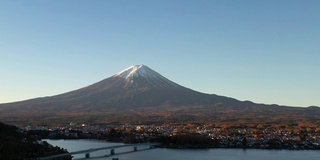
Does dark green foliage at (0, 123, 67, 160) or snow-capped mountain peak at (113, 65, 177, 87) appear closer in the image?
dark green foliage at (0, 123, 67, 160)

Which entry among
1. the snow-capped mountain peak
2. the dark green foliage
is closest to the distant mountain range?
the snow-capped mountain peak

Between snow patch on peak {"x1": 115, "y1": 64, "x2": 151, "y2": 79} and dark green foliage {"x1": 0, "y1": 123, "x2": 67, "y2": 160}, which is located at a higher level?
snow patch on peak {"x1": 115, "y1": 64, "x2": 151, "y2": 79}

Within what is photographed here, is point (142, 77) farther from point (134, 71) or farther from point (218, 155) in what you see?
point (218, 155)

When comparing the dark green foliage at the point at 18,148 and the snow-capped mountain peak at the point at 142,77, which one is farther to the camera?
the snow-capped mountain peak at the point at 142,77

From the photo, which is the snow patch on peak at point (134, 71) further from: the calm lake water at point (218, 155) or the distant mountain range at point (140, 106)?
the calm lake water at point (218, 155)

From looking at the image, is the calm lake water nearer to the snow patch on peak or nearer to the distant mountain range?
the distant mountain range

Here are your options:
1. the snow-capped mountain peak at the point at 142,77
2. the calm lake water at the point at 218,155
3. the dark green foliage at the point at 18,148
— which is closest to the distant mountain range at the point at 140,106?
the snow-capped mountain peak at the point at 142,77

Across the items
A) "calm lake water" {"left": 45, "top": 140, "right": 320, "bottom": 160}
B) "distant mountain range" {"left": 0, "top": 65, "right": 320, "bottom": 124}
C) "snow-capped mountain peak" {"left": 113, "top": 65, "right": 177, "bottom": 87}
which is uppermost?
"snow-capped mountain peak" {"left": 113, "top": 65, "right": 177, "bottom": 87}

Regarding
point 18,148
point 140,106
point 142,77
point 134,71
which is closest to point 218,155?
point 18,148

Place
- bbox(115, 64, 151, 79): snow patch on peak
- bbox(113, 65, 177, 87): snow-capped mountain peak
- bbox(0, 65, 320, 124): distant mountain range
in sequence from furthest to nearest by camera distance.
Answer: bbox(115, 64, 151, 79): snow patch on peak
bbox(113, 65, 177, 87): snow-capped mountain peak
bbox(0, 65, 320, 124): distant mountain range

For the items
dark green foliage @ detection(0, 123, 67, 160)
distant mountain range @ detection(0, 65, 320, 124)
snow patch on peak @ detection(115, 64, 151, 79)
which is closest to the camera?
dark green foliage @ detection(0, 123, 67, 160)
